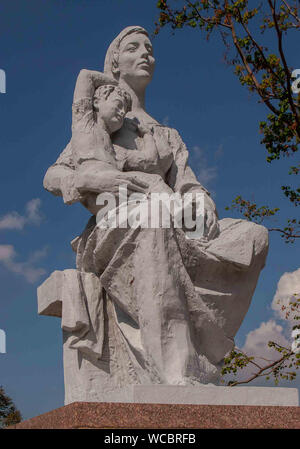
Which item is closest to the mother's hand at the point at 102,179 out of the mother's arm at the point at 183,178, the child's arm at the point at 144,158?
the child's arm at the point at 144,158

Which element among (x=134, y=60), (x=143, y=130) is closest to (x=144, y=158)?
(x=143, y=130)

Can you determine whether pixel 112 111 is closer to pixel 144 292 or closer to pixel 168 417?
pixel 144 292

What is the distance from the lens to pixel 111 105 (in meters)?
5.59

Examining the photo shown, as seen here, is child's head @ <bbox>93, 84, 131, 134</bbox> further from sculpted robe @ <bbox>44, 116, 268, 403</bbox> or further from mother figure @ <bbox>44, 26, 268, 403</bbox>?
sculpted robe @ <bbox>44, 116, 268, 403</bbox>

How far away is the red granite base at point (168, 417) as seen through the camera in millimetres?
Result: 3764

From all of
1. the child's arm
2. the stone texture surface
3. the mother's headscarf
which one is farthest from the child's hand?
the stone texture surface

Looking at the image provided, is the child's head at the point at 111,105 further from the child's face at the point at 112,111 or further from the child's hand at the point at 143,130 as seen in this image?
the child's hand at the point at 143,130

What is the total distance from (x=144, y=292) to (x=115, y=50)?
2.71 meters

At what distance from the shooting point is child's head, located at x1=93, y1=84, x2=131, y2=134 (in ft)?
18.4

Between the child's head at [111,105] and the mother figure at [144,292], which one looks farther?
the child's head at [111,105]

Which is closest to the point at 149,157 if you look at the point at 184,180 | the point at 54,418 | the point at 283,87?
the point at 184,180

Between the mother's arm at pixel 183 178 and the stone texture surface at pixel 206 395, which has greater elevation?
the mother's arm at pixel 183 178

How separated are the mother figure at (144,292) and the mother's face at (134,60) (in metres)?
0.66

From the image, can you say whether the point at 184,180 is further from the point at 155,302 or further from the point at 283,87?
the point at 283,87
